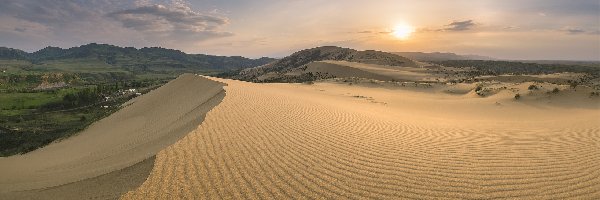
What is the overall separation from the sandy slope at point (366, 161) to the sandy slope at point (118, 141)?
1525 mm

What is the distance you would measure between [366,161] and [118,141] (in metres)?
13.0

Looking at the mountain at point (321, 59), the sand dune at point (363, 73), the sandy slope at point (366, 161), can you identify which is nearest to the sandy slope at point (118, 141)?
the sandy slope at point (366, 161)

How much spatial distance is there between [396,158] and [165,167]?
5.08 meters

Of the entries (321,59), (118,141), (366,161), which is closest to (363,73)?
(321,59)

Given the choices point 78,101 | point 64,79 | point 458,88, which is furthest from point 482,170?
point 64,79

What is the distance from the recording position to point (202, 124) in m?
12.4

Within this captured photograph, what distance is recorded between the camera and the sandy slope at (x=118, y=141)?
36.3 ft

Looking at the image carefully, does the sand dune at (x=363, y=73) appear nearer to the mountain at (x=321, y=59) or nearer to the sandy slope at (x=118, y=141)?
the mountain at (x=321, y=59)

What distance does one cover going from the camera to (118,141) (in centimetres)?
1772

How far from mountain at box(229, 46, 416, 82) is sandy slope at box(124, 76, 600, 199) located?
82.7 metres

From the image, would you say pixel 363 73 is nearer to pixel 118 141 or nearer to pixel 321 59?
pixel 321 59

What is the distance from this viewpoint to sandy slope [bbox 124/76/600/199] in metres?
7.11

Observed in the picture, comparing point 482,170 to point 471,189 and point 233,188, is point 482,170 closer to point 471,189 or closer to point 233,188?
point 471,189

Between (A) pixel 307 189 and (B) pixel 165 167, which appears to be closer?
(A) pixel 307 189
